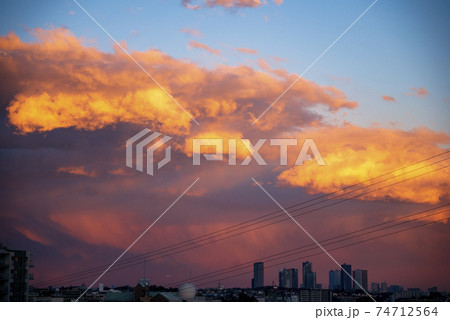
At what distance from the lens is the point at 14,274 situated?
115ft

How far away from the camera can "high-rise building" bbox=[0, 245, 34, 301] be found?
30703 mm

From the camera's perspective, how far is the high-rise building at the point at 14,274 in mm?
30703

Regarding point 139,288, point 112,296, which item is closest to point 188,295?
point 139,288

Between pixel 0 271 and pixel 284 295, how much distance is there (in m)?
28.7

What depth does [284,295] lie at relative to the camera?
54219 mm

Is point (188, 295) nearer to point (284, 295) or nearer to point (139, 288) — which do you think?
point (139, 288)

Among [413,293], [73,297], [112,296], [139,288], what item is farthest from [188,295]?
[73,297]
